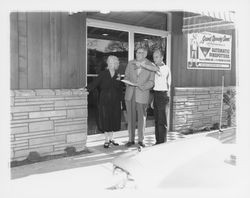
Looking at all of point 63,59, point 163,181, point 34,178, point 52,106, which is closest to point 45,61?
point 63,59

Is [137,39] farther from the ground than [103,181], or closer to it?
farther from the ground

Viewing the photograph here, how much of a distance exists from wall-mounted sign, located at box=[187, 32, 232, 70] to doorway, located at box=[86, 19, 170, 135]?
71 centimetres

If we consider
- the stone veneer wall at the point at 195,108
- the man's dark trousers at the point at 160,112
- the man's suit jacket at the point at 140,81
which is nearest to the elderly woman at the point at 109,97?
the man's suit jacket at the point at 140,81

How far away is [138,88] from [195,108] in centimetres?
245

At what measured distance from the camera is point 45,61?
4.59m

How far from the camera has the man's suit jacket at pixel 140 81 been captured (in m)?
5.13

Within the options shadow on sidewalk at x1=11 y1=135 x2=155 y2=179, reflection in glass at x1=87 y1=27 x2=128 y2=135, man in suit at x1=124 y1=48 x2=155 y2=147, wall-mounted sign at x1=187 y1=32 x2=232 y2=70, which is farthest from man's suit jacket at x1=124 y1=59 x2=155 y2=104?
wall-mounted sign at x1=187 y1=32 x2=232 y2=70

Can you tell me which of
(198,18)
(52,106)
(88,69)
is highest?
(198,18)

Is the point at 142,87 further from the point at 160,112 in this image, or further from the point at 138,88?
the point at 160,112

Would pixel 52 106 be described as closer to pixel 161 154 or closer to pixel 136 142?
pixel 136 142

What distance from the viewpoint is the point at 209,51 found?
719 centimetres

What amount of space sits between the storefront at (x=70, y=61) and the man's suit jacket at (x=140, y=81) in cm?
77

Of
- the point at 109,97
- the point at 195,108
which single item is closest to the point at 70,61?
the point at 109,97

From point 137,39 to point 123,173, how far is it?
13.6 feet
